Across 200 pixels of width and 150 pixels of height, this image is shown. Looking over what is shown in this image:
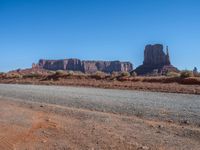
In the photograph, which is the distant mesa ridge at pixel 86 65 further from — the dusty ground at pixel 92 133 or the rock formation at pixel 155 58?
the dusty ground at pixel 92 133

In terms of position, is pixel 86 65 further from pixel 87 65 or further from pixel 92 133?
pixel 92 133

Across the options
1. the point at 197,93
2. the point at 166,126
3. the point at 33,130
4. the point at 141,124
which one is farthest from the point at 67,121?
the point at 197,93

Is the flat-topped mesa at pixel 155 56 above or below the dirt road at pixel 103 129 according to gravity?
above

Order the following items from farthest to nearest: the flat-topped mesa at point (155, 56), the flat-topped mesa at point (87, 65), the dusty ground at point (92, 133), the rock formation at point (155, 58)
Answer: the flat-topped mesa at point (87, 65)
the flat-topped mesa at point (155, 56)
the rock formation at point (155, 58)
the dusty ground at point (92, 133)

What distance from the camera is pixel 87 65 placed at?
181125mm

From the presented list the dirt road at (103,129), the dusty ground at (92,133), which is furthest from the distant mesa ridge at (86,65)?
the dusty ground at (92,133)

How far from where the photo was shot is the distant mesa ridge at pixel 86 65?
17825 centimetres

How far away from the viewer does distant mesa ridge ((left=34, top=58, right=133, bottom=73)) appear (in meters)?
178

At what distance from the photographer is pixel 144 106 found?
19.3m

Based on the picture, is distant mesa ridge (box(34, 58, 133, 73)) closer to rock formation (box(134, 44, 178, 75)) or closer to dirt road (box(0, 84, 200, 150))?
rock formation (box(134, 44, 178, 75))

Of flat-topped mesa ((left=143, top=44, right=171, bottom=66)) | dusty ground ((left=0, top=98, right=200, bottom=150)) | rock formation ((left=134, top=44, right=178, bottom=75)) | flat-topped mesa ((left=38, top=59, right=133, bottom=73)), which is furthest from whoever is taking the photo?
flat-topped mesa ((left=38, top=59, right=133, bottom=73))

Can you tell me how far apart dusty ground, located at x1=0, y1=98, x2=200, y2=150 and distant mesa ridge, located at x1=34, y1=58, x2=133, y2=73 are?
16108cm

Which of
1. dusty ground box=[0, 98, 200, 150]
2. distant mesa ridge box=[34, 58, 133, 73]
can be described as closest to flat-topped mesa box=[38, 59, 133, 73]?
distant mesa ridge box=[34, 58, 133, 73]

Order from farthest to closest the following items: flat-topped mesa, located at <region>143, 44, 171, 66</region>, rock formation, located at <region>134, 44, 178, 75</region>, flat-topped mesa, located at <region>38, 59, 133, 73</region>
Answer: flat-topped mesa, located at <region>38, 59, 133, 73</region> → flat-topped mesa, located at <region>143, 44, 171, 66</region> → rock formation, located at <region>134, 44, 178, 75</region>
